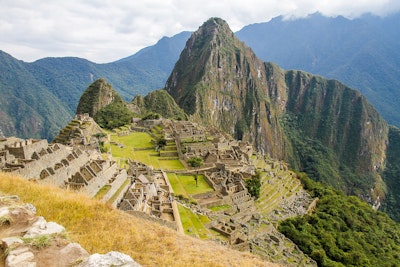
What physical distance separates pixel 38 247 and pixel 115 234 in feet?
8.14

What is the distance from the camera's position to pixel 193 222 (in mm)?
25547

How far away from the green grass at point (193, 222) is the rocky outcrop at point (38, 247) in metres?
16.3

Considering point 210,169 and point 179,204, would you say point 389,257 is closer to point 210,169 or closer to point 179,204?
point 210,169

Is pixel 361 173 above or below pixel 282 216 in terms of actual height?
below

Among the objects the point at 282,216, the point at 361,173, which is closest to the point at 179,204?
the point at 282,216

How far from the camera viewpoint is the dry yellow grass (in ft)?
25.3

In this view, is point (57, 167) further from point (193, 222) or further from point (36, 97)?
point (36, 97)

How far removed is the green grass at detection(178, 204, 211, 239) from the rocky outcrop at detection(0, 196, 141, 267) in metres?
16.3

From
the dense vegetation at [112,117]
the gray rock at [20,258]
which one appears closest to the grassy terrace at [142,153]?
the dense vegetation at [112,117]

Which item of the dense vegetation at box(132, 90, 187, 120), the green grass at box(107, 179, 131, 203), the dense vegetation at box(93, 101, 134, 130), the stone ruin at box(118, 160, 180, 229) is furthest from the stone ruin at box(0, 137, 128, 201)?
the dense vegetation at box(132, 90, 187, 120)

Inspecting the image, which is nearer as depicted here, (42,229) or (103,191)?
(42,229)

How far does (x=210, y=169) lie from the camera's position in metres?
41.6

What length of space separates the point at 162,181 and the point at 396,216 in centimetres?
11270

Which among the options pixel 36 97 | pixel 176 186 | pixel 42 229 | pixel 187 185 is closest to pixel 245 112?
pixel 36 97
